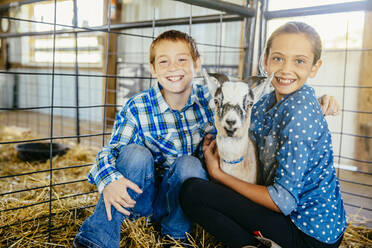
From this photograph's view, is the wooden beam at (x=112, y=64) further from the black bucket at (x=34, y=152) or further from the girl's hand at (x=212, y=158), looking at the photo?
the girl's hand at (x=212, y=158)

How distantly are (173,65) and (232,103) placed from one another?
1.61ft

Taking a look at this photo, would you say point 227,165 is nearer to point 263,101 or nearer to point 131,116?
point 263,101

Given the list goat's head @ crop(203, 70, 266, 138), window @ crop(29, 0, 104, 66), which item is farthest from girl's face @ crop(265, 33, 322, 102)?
window @ crop(29, 0, 104, 66)

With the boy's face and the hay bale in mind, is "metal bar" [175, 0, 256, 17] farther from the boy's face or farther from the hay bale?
the hay bale

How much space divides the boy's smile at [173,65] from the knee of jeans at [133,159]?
0.35 metres

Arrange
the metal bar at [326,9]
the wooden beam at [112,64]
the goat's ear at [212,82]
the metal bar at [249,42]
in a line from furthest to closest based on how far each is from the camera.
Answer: the wooden beam at [112,64] → the metal bar at [249,42] → the metal bar at [326,9] → the goat's ear at [212,82]

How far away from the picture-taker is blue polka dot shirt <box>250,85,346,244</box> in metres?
1.30

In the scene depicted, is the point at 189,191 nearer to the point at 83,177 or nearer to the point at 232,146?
the point at 232,146

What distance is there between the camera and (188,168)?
1.59 metres

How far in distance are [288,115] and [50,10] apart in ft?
21.8

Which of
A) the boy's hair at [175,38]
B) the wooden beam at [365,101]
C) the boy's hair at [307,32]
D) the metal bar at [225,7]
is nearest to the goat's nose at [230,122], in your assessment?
the boy's hair at [307,32]

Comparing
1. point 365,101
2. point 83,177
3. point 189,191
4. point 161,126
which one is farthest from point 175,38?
point 365,101

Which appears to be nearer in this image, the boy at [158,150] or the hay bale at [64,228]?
the boy at [158,150]

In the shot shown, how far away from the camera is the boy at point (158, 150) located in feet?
4.81
